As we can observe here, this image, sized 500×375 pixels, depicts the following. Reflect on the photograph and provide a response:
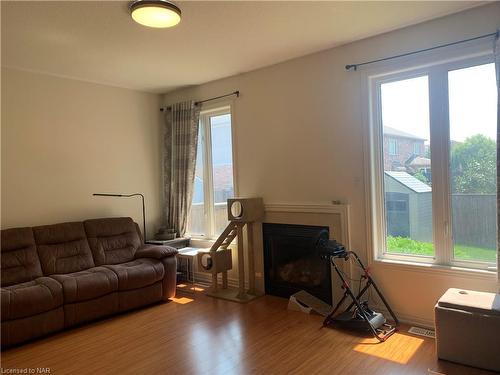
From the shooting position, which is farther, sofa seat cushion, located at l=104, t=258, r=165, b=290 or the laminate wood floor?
sofa seat cushion, located at l=104, t=258, r=165, b=290

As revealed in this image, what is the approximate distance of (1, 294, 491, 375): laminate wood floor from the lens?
2.63 meters

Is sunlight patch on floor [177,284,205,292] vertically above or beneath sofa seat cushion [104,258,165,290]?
beneath

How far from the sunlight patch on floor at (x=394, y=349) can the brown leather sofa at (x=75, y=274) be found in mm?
2254

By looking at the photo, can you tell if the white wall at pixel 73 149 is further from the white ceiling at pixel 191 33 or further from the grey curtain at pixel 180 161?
the white ceiling at pixel 191 33

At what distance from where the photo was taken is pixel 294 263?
4164 millimetres

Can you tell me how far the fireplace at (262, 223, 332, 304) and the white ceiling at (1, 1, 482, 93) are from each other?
1871mm

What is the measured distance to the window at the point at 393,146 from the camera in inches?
138

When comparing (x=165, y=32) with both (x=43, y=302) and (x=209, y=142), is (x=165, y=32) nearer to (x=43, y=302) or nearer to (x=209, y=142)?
(x=209, y=142)

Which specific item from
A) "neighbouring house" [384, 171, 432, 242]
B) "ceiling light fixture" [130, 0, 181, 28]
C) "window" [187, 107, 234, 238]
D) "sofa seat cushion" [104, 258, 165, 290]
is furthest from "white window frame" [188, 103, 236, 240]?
"neighbouring house" [384, 171, 432, 242]

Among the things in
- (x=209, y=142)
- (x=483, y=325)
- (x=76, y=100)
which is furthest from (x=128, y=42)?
(x=483, y=325)

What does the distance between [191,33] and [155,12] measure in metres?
0.65

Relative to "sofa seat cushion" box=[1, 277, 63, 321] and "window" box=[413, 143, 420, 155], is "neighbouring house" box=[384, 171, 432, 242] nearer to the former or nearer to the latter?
"window" box=[413, 143, 420, 155]

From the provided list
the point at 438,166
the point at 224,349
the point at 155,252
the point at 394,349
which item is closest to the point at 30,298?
the point at 155,252

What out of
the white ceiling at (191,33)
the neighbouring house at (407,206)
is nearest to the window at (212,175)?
the white ceiling at (191,33)
